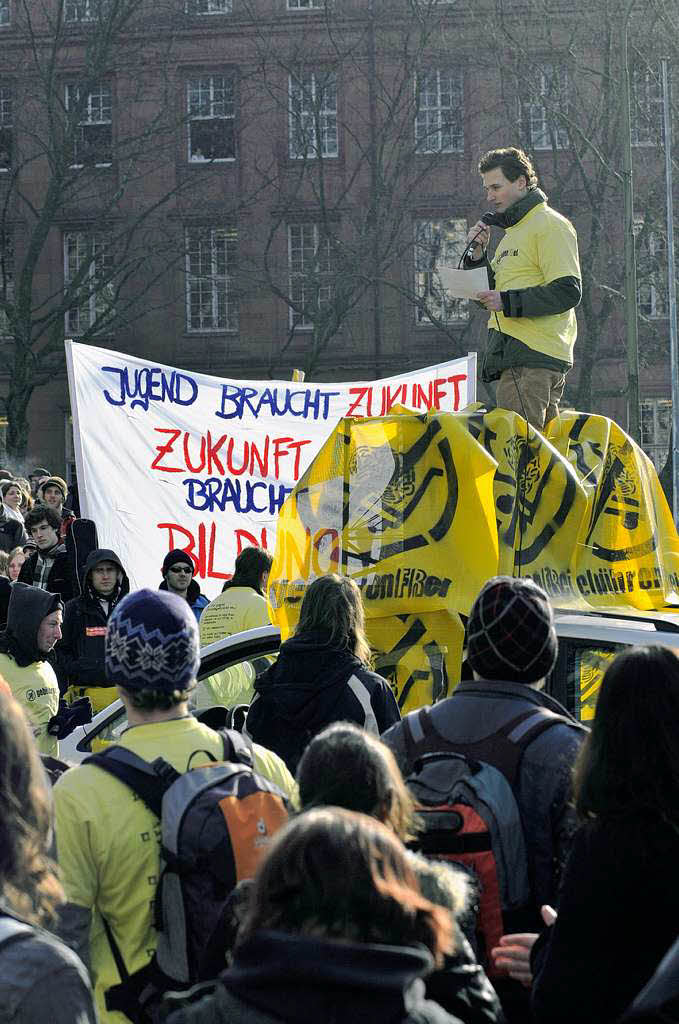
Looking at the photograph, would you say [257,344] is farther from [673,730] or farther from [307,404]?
[673,730]

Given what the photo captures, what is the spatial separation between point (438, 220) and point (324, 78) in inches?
156

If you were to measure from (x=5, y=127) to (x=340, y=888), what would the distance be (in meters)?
34.9

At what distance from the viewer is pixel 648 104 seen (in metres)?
30.3

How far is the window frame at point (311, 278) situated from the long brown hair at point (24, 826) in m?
29.8

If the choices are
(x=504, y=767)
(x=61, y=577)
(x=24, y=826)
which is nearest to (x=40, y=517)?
(x=61, y=577)

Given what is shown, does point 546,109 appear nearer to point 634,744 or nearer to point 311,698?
point 311,698

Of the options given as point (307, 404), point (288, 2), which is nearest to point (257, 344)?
point (288, 2)

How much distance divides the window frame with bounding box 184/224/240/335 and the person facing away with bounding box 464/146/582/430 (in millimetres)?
28435

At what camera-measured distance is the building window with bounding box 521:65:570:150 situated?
29.0 m

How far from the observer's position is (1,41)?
33.9m

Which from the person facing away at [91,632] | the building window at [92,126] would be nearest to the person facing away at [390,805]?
the person facing away at [91,632]

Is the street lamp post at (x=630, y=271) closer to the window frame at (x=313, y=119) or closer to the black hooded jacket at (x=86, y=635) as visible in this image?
the window frame at (x=313, y=119)

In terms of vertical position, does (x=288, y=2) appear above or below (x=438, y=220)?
above

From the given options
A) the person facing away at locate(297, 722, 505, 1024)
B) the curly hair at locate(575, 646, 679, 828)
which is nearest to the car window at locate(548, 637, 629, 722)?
the curly hair at locate(575, 646, 679, 828)
